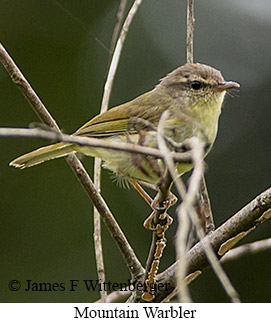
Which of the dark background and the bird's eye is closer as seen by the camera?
the bird's eye

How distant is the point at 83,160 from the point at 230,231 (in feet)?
8.89

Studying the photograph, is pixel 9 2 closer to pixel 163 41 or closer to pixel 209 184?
pixel 163 41

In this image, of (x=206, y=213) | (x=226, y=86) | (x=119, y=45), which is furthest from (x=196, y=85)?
(x=206, y=213)

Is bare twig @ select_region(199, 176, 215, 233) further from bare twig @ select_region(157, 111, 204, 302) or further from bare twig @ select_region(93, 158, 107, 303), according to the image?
bare twig @ select_region(157, 111, 204, 302)

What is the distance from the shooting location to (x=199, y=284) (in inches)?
170

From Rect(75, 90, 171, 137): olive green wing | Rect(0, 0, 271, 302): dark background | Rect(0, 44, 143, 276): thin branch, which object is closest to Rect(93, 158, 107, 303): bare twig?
Rect(0, 44, 143, 276): thin branch

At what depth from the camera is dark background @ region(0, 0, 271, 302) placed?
4316 mm

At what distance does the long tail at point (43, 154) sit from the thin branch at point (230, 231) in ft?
3.06

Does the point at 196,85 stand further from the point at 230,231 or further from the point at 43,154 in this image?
the point at 230,231

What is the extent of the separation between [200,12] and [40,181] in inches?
89.5

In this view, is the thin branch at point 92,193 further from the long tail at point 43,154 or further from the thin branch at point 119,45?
the long tail at point 43,154

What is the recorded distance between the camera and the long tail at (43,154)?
8.63 feet

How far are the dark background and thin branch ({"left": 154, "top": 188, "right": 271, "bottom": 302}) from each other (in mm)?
2270
